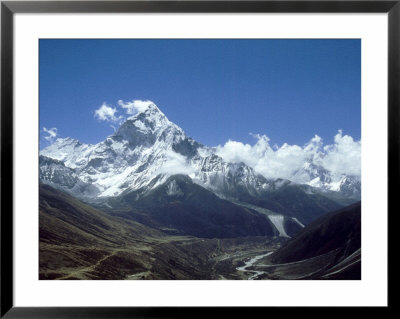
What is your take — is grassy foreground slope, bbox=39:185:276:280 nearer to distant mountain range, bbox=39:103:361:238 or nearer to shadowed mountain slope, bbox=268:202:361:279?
distant mountain range, bbox=39:103:361:238

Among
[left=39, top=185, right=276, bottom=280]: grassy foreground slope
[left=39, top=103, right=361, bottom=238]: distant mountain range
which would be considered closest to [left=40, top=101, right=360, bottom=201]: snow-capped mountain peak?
[left=39, top=103, right=361, bottom=238]: distant mountain range

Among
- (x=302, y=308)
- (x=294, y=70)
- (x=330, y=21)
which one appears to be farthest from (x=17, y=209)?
(x=330, y=21)

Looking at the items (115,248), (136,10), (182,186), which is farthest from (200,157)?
(136,10)

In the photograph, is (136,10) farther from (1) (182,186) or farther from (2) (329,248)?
(2) (329,248)

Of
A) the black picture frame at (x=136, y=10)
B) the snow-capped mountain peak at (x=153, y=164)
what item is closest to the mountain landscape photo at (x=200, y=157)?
the snow-capped mountain peak at (x=153, y=164)

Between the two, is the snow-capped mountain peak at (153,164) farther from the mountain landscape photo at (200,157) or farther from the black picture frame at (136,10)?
the black picture frame at (136,10)

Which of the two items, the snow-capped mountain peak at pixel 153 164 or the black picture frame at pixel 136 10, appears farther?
the snow-capped mountain peak at pixel 153 164
